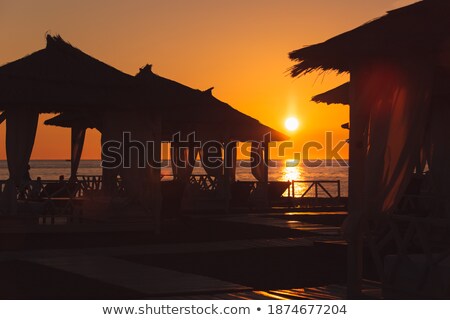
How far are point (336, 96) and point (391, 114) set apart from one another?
24.7 feet

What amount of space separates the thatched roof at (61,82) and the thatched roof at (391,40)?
302 inches

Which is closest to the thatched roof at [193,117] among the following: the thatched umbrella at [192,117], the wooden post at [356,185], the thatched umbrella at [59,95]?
the thatched umbrella at [192,117]

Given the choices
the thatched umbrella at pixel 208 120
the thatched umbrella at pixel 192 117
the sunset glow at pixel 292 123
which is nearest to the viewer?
the thatched umbrella at pixel 192 117

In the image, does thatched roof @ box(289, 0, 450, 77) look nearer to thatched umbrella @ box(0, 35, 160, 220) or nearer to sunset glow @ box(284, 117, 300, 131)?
thatched umbrella @ box(0, 35, 160, 220)

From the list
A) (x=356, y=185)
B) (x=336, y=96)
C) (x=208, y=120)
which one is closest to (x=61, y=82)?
(x=336, y=96)

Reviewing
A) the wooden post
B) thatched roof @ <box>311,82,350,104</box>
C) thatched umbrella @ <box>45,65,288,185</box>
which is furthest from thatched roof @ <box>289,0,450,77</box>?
thatched umbrella @ <box>45,65,288,185</box>

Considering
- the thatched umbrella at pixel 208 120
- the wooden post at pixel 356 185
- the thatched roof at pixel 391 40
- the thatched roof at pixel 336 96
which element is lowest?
the wooden post at pixel 356 185

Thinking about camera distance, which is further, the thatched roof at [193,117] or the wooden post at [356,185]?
the thatched roof at [193,117]

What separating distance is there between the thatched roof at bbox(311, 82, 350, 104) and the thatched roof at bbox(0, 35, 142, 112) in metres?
3.13

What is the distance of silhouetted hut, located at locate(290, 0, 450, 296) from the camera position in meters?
7.57

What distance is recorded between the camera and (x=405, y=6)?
8.02 meters

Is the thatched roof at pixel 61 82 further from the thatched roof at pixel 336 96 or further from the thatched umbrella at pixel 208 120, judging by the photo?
the thatched roof at pixel 336 96

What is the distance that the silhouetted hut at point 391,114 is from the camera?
7.57 m
